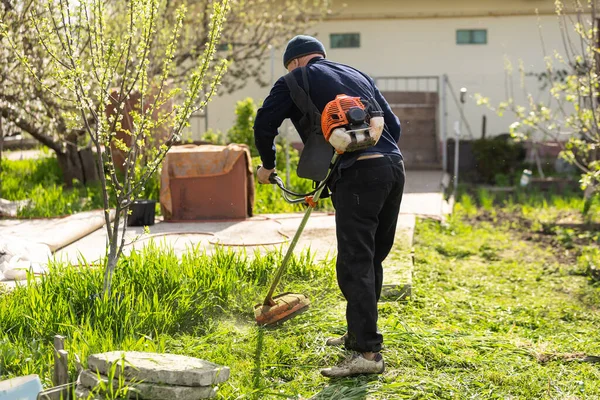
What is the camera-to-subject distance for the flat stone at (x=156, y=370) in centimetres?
359

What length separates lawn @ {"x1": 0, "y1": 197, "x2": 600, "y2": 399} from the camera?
4.17 m

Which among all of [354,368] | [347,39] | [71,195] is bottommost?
[354,368]

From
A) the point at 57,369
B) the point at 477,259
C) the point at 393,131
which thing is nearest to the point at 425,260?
the point at 477,259

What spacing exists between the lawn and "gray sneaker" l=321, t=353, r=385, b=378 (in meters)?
0.04

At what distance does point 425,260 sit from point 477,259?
0.77m

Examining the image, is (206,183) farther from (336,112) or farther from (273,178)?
(336,112)

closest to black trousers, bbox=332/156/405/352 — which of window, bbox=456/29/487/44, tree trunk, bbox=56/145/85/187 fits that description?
tree trunk, bbox=56/145/85/187

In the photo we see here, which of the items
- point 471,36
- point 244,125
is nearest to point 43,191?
point 244,125

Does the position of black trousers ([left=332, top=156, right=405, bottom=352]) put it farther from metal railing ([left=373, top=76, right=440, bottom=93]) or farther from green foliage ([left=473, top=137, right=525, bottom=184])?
metal railing ([left=373, top=76, right=440, bottom=93])

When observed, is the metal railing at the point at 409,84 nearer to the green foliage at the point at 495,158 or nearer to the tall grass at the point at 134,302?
the green foliage at the point at 495,158

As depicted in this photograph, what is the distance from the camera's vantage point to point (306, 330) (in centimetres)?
491

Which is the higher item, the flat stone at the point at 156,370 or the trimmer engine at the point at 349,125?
the trimmer engine at the point at 349,125

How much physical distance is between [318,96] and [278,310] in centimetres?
131

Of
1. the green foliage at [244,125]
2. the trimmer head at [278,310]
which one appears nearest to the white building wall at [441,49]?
the green foliage at [244,125]
